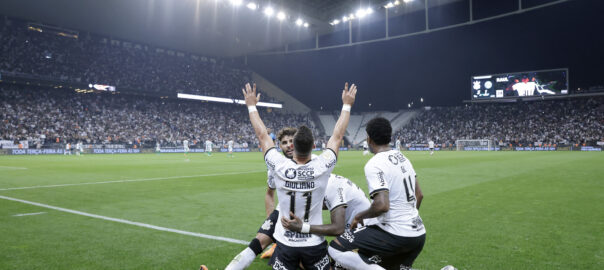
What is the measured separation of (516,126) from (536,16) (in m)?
20.0

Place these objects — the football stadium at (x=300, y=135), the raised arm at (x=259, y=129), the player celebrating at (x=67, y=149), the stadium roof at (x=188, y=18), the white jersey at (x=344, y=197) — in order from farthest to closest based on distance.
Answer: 1. the stadium roof at (x=188, y=18)
2. the player celebrating at (x=67, y=149)
3. the football stadium at (x=300, y=135)
4. the white jersey at (x=344, y=197)
5. the raised arm at (x=259, y=129)

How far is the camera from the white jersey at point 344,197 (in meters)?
3.81

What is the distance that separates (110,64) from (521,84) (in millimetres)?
51786

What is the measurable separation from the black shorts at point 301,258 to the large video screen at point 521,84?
4923 centimetres

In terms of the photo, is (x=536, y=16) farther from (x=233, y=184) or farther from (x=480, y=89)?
(x=233, y=184)

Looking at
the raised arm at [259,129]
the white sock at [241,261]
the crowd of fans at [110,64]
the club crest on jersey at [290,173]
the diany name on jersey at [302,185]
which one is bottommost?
the white sock at [241,261]

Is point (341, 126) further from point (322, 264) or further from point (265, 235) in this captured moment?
point (265, 235)

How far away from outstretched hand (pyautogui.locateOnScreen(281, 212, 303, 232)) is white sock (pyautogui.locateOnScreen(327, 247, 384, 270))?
61cm

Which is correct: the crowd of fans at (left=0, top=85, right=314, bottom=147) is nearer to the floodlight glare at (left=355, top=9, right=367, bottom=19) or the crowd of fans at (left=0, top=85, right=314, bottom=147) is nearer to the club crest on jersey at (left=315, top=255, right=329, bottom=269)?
the floodlight glare at (left=355, top=9, right=367, bottom=19)

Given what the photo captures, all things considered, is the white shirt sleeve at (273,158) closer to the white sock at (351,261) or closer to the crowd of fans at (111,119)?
the white sock at (351,261)

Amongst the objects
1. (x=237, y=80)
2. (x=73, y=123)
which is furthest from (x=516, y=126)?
(x=73, y=123)

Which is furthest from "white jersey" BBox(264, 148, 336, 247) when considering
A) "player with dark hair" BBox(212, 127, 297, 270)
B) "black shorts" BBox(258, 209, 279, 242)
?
"black shorts" BBox(258, 209, 279, 242)

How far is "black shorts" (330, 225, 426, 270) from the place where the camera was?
3672mm

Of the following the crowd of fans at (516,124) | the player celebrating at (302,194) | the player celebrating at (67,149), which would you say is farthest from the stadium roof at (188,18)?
the player celebrating at (302,194)
